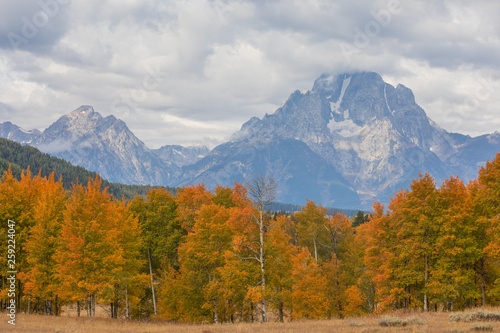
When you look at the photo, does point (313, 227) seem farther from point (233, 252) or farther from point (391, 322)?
point (391, 322)

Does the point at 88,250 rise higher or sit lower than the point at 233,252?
higher

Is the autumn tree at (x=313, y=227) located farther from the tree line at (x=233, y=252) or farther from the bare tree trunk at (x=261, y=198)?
the bare tree trunk at (x=261, y=198)

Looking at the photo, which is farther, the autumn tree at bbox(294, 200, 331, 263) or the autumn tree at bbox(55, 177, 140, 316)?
the autumn tree at bbox(294, 200, 331, 263)

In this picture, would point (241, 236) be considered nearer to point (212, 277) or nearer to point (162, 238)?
point (212, 277)

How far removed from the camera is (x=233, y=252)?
40.1m

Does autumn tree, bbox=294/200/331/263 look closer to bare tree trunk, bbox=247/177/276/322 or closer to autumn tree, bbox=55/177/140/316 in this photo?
bare tree trunk, bbox=247/177/276/322

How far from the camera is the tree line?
3791cm

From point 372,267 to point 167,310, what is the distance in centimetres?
2478

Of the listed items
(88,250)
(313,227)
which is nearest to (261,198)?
(88,250)

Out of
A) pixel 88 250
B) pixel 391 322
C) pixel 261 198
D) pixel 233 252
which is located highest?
pixel 261 198

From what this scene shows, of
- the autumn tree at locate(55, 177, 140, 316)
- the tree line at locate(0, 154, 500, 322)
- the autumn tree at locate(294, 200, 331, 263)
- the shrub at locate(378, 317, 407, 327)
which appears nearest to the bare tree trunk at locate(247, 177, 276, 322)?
the tree line at locate(0, 154, 500, 322)

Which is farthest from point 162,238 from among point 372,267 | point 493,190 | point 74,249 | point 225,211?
point 493,190

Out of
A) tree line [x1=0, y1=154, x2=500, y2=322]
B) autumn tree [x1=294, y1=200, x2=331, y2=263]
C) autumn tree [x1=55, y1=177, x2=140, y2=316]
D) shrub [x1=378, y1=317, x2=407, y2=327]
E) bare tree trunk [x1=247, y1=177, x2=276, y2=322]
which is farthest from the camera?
autumn tree [x1=294, y1=200, x2=331, y2=263]

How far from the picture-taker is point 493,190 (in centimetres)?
3716
